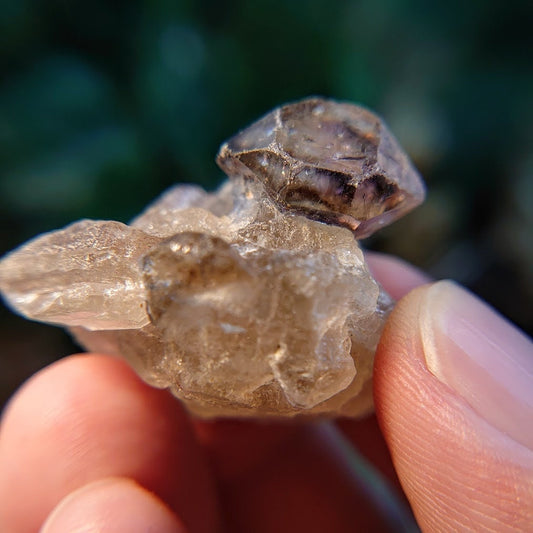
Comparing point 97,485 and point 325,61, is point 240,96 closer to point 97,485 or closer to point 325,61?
point 325,61

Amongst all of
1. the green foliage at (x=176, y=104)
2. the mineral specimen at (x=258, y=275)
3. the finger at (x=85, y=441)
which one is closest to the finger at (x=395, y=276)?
the mineral specimen at (x=258, y=275)

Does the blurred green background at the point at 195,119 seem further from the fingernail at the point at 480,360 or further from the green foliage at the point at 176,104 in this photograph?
the fingernail at the point at 480,360

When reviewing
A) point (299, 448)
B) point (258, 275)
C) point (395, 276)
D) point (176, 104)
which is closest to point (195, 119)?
point (176, 104)

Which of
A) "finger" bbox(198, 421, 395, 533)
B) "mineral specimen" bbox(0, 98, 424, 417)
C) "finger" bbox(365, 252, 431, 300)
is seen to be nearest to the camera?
"mineral specimen" bbox(0, 98, 424, 417)

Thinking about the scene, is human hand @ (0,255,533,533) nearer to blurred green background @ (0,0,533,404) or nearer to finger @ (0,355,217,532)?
finger @ (0,355,217,532)

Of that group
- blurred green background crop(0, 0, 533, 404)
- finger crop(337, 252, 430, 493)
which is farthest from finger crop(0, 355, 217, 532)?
blurred green background crop(0, 0, 533, 404)

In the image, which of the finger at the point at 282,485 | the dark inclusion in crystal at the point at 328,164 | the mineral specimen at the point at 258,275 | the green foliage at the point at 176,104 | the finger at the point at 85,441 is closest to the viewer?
the mineral specimen at the point at 258,275
